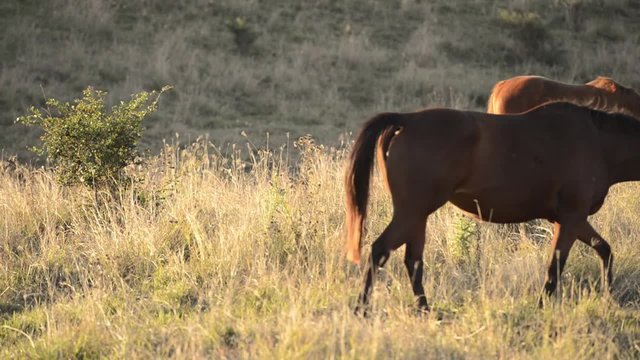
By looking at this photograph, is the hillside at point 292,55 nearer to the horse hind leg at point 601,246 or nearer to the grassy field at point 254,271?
the grassy field at point 254,271

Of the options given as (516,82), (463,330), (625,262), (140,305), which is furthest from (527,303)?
(516,82)

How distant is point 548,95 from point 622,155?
3696 millimetres

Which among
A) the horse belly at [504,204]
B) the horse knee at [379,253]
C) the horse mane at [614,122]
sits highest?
the horse mane at [614,122]

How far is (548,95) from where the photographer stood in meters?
9.17

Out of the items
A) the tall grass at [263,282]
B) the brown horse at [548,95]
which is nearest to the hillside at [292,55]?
the brown horse at [548,95]

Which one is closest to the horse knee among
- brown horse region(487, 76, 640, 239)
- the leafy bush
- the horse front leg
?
the horse front leg

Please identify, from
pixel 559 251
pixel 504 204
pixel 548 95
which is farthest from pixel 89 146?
pixel 548 95

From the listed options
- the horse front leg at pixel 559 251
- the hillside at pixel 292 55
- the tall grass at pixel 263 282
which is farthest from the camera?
the hillside at pixel 292 55

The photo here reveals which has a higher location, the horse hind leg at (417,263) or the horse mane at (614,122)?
the horse mane at (614,122)

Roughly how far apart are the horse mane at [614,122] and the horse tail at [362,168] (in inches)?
62.2

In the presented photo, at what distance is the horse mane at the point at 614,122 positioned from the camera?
561cm

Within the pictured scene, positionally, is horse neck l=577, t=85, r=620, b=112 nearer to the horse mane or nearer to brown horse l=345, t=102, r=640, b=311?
the horse mane

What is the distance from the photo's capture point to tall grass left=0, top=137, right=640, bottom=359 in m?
4.42

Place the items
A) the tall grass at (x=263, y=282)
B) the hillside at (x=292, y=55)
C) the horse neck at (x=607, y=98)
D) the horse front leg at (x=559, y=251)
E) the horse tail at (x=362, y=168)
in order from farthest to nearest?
the hillside at (x=292, y=55) → the horse neck at (x=607, y=98) → the horse front leg at (x=559, y=251) → the horse tail at (x=362, y=168) → the tall grass at (x=263, y=282)
